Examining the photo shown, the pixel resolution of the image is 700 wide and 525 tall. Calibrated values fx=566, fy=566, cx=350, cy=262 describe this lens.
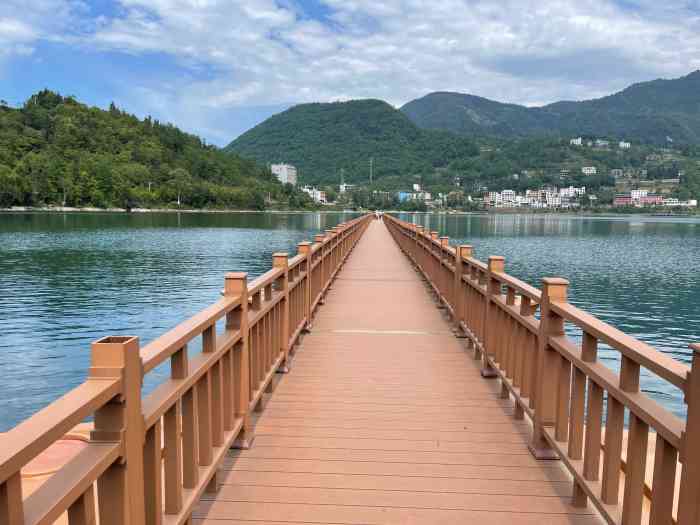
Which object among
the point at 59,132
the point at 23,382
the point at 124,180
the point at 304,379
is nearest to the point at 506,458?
the point at 304,379

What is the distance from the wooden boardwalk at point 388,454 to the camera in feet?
9.44

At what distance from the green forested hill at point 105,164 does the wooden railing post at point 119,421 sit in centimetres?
10677

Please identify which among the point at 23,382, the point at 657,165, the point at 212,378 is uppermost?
the point at 657,165

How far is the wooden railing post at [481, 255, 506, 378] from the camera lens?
488cm

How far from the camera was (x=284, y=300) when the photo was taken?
5039 mm

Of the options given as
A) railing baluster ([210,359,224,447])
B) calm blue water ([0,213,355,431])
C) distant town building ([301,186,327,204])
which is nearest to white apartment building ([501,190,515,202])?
distant town building ([301,186,327,204])

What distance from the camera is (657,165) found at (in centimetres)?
16950

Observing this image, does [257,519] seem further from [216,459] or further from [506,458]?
[506,458]

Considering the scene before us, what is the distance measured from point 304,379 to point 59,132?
136m

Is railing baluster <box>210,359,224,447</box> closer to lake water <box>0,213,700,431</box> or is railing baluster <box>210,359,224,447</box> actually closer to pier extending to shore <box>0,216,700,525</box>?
pier extending to shore <box>0,216,700,525</box>

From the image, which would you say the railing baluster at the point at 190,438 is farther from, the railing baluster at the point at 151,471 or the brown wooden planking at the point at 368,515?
the railing baluster at the point at 151,471

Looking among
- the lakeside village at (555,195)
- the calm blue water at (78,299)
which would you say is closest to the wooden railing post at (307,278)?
the calm blue water at (78,299)

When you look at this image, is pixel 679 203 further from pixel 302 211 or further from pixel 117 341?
pixel 117 341

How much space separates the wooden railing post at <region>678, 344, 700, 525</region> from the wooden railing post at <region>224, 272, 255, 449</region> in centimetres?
228
